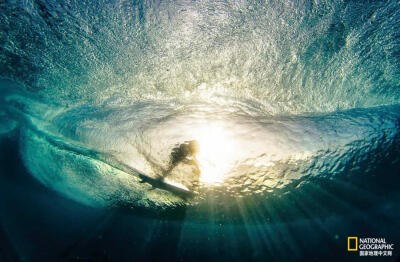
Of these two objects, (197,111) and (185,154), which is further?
(185,154)

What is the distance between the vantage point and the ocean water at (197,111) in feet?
13.1

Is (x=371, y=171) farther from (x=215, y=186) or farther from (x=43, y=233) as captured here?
(x=43, y=233)

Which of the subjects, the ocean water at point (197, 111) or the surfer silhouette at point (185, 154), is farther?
the surfer silhouette at point (185, 154)

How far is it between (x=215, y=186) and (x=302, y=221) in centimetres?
837

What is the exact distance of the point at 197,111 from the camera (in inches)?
229

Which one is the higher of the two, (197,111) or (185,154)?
(197,111)

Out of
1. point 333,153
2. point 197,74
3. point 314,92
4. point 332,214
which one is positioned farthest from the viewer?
point 332,214

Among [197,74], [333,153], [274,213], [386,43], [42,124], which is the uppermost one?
[386,43]

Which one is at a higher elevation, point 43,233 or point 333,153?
point 333,153

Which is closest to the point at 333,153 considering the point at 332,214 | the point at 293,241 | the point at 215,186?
the point at 215,186

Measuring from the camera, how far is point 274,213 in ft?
36.4

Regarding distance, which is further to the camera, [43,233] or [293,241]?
[293,241]

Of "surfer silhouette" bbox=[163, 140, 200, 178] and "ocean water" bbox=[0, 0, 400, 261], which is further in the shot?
"surfer silhouette" bbox=[163, 140, 200, 178]

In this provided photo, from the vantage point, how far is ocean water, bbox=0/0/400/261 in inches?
157
